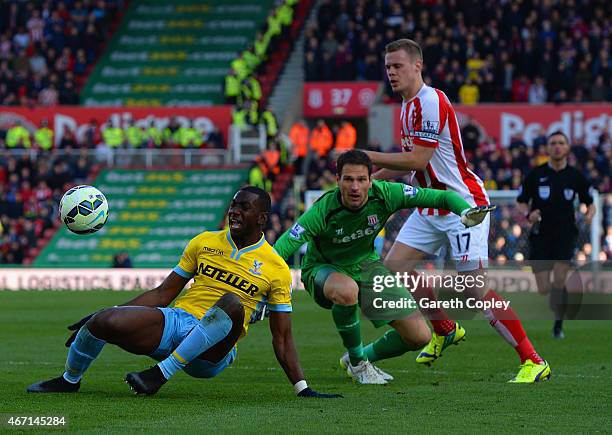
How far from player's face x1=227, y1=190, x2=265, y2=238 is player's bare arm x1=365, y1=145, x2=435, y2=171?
5.16 feet

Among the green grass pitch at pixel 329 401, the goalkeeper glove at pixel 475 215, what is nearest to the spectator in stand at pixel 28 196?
the green grass pitch at pixel 329 401

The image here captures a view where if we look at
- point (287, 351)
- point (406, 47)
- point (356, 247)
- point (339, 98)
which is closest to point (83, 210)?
point (356, 247)

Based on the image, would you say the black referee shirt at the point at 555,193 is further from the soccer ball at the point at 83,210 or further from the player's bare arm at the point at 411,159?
the soccer ball at the point at 83,210

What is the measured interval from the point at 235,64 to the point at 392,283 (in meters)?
21.8

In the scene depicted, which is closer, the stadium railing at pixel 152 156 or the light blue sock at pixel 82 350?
the light blue sock at pixel 82 350

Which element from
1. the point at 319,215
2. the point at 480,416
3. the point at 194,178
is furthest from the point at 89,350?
the point at 194,178

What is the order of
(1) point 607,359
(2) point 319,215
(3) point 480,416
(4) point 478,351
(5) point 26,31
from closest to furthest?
1. (3) point 480,416
2. (2) point 319,215
3. (1) point 607,359
4. (4) point 478,351
5. (5) point 26,31

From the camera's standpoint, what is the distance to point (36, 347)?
11.9 m

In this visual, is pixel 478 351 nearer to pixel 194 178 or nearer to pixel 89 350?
pixel 89 350

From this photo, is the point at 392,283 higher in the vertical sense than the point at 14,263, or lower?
higher

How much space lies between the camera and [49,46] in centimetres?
3350

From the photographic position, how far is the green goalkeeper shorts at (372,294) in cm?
884

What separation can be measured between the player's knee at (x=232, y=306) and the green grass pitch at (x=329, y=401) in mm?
523

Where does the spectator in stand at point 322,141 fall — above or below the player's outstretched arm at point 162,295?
below
